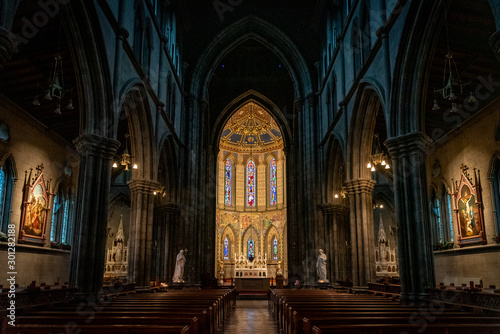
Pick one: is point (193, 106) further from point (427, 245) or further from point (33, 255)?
point (427, 245)

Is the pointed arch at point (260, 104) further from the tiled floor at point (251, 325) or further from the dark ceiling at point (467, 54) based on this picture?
the tiled floor at point (251, 325)

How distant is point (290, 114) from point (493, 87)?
18.8 metres

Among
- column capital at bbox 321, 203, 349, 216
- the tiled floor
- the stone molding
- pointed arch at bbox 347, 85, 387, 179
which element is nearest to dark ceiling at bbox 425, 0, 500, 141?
pointed arch at bbox 347, 85, 387, 179

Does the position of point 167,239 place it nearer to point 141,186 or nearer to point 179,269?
point 179,269

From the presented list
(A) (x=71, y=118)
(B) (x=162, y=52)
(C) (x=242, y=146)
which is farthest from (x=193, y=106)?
(C) (x=242, y=146)

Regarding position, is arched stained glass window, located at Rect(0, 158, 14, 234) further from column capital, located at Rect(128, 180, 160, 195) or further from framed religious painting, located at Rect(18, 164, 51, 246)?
column capital, located at Rect(128, 180, 160, 195)

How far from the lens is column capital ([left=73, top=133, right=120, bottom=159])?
12438 mm

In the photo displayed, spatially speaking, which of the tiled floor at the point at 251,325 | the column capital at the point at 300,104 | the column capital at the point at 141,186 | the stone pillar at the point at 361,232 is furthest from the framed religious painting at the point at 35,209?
the column capital at the point at 300,104

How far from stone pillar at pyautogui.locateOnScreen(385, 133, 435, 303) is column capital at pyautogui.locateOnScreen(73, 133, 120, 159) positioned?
8246mm

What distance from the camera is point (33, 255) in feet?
64.1

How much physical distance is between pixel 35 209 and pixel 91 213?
9.01m

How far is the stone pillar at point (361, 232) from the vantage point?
17188 millimetres

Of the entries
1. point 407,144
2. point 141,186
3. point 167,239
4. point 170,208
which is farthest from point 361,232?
Result: point 167,239

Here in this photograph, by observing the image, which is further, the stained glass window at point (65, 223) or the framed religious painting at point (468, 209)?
the stained glass window at point (65, 223)
